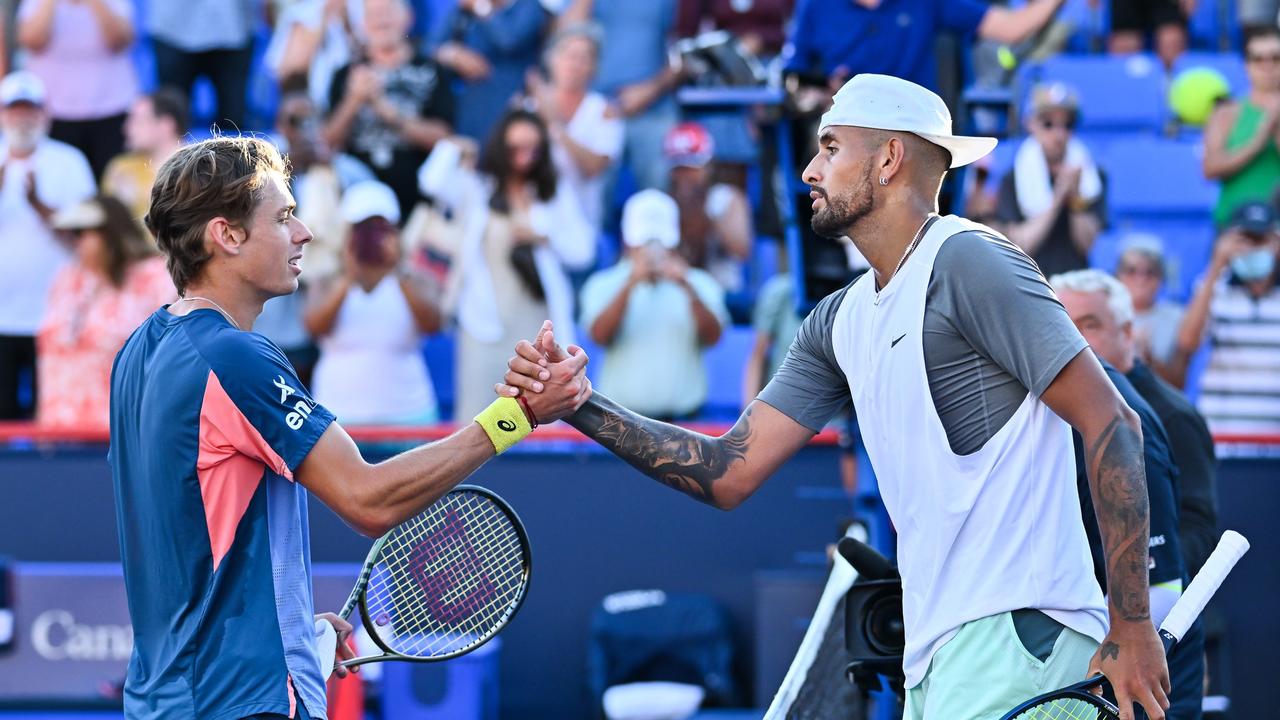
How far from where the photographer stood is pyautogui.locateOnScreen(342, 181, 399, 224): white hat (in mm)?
7742

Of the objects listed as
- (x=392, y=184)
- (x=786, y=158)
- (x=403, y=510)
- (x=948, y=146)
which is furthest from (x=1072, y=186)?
(x=403, y=510)

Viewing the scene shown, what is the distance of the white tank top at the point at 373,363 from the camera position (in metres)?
7.59

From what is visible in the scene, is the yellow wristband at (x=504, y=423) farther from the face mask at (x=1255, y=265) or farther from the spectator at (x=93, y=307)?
the face mask at (x=1255, y=265)

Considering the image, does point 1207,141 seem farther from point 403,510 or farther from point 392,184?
point 403,510

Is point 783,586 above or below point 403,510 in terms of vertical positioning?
below

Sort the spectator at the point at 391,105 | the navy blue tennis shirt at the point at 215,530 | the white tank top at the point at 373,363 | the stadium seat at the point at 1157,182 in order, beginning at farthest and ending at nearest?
the stadium seat at the point at 1157,182 < the spectator at the point at 391,105 < the white tank top at the point at 373,363 < the navy blue tennis shirt at the point at 215,530

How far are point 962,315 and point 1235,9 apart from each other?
27.8 ft

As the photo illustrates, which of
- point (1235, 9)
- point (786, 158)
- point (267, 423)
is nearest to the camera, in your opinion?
point (267, 423)

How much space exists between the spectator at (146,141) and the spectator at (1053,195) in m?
4.20

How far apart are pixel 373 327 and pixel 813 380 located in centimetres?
414

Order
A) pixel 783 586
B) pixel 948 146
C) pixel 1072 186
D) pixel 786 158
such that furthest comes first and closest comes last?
pixel 1072 186 < pixel 783 586 < pixel 786 158 < pixel 948 146

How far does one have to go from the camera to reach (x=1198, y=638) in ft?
14.0

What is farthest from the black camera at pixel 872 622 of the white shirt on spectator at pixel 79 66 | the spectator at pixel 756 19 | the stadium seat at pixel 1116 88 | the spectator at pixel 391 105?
the stadium seat at pixel 1116 88

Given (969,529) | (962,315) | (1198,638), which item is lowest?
(1198,638)
